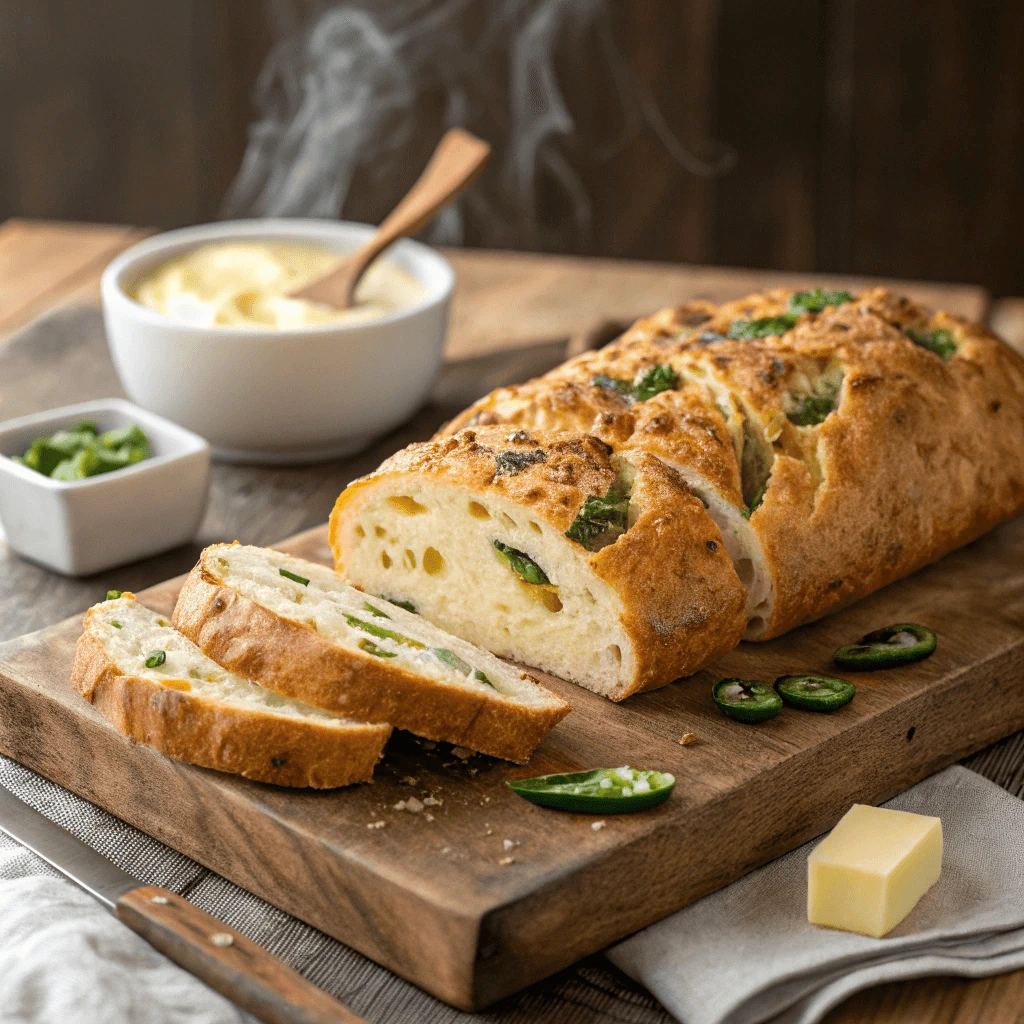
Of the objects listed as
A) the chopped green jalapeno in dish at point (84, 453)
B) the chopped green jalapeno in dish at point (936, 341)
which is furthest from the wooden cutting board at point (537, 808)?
the chopped green jalapeno in dish at point (936, 341)

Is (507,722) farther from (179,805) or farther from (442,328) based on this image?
(442,328)

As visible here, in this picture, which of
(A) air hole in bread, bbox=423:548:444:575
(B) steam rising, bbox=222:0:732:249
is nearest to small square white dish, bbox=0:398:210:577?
(A) air hole in bread, bbox=423:548:444:575

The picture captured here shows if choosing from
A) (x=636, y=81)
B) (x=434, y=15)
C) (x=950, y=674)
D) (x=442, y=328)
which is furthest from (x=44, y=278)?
(x=950, y=674)

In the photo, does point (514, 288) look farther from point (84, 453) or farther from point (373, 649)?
point (373, 649)

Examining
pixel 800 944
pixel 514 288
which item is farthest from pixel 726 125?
pixel 800 944

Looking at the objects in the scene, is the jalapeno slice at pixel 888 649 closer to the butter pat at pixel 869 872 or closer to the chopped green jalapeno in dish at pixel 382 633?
the butter pat at pixel 869 872

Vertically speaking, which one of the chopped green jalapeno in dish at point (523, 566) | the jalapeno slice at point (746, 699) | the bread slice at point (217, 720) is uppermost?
the chopped green jalapeno in dish at point (523, 566)

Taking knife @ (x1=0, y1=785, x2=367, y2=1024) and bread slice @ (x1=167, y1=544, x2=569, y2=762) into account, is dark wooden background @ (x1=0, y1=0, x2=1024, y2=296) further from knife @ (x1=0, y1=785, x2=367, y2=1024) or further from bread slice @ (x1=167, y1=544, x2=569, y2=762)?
knife @ (x1=0, y1=785, x2=367, y2=1024)
